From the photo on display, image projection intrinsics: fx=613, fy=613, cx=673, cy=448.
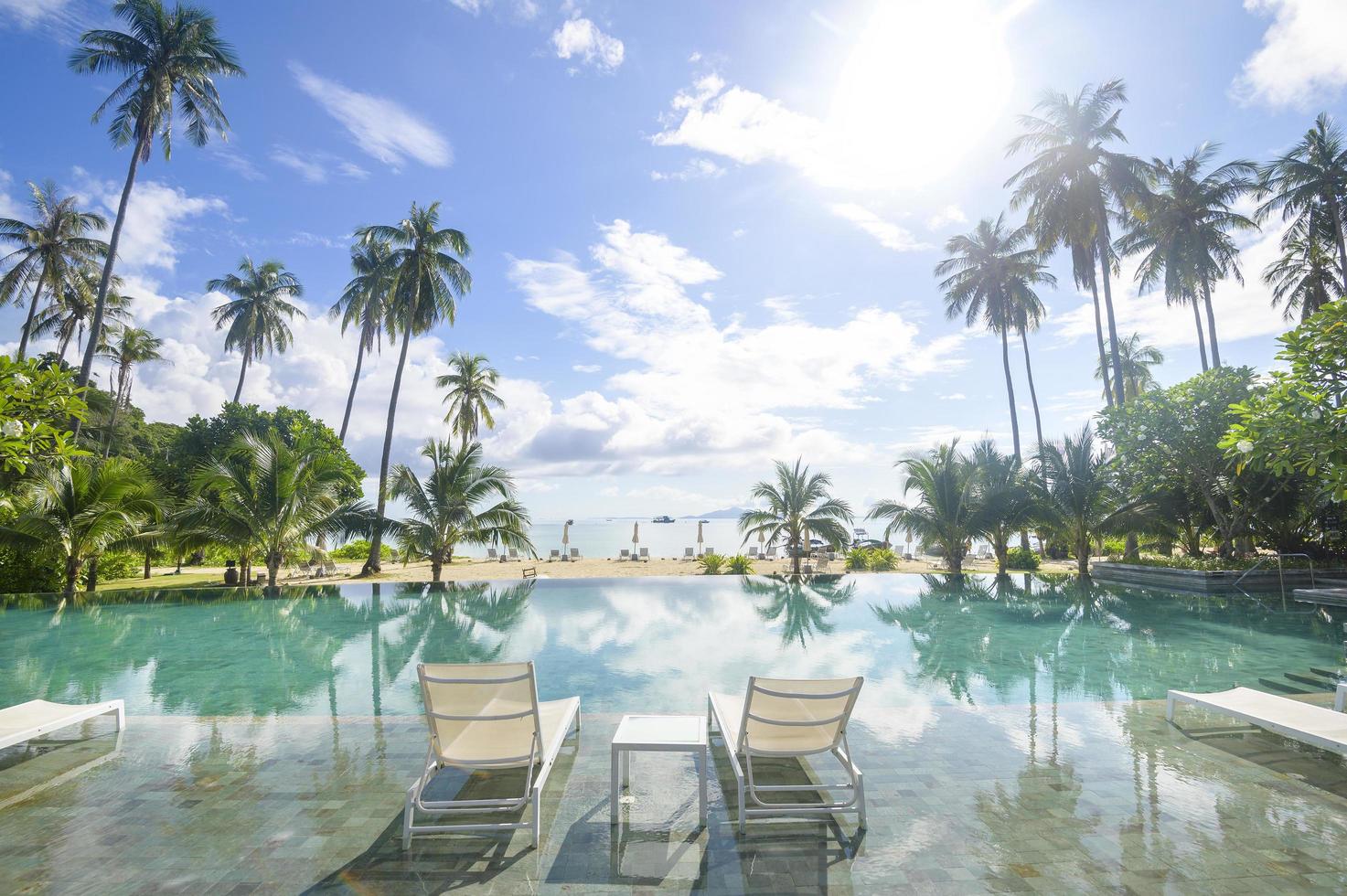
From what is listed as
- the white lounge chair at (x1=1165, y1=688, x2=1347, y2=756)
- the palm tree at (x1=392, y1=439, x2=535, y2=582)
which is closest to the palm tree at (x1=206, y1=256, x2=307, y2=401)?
the palm tree at (x1=392, y1=439, x2=535, y2=582)

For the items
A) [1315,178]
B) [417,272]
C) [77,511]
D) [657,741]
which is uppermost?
[1315,178]

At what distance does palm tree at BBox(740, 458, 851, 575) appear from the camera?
63.5 ft

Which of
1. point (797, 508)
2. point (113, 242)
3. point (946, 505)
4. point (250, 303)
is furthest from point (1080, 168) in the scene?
point (250, 303)

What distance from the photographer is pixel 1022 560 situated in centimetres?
2148

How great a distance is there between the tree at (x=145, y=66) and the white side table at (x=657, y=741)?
884 inches

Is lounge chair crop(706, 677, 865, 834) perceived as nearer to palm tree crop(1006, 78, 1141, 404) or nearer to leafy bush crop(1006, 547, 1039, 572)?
leafy bush crop(1006, 547, 1039, 572)

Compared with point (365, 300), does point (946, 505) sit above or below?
below

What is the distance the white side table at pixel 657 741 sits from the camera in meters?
3.42

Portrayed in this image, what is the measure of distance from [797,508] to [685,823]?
1660 centimetres

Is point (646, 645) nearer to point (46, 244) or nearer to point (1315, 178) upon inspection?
point (1315, 178)

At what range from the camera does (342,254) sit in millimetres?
26234

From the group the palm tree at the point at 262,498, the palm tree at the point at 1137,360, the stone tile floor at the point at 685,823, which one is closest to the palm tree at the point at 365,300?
the palm tree at the point at 262,498

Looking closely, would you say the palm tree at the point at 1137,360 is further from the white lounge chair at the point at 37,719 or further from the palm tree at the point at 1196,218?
the white lounge chair at the point at 37,719

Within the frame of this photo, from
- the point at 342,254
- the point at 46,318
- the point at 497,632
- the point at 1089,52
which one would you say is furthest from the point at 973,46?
the point at 46,318
